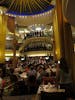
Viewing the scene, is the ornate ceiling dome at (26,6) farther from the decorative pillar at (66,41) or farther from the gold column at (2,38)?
the decorative pillar at (66,41)

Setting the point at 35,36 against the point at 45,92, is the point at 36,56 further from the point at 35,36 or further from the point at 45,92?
the point at 45,92

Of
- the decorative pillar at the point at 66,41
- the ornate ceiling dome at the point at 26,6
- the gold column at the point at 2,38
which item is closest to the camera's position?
the decorative pillar at the point at 66,41

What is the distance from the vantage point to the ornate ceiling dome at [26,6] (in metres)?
12.5

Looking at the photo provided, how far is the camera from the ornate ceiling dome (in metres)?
12.5

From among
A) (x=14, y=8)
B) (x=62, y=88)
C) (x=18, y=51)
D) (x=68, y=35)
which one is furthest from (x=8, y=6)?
(x=18, y=51)

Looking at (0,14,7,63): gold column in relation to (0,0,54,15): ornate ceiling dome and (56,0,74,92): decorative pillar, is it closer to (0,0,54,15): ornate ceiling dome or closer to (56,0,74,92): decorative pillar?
(0,0,54,15): ornate ceiling dome

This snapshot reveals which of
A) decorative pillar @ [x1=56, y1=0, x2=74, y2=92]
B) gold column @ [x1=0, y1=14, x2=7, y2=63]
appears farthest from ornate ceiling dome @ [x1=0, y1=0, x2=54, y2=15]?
decorative pillar @ [x1=56, y1=0, x2=74, y2=92]

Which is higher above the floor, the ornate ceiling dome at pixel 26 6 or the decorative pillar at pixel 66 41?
the ornate ceiling dome at pixel 26 6

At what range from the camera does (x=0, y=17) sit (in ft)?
38.4

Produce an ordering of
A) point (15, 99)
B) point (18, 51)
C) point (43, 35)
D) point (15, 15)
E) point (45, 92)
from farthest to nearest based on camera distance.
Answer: point (18, 51) → point (43, 35) → point (15, 15) → point (15, 99) → point (45, 92)

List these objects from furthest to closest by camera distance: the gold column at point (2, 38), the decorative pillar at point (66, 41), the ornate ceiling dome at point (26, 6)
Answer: the ornate ceiling dome at point (26, 6), the gold column at point (2, 38), the decorative pillar at point (66, 41)

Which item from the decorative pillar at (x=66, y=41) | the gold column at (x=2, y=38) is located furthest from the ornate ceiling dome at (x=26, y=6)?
the decorative pillar at (x=66, y=41)

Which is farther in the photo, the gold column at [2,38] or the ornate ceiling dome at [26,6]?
the ornate ceiling dome at [26,6]

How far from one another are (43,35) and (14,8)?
7328 millimetres
